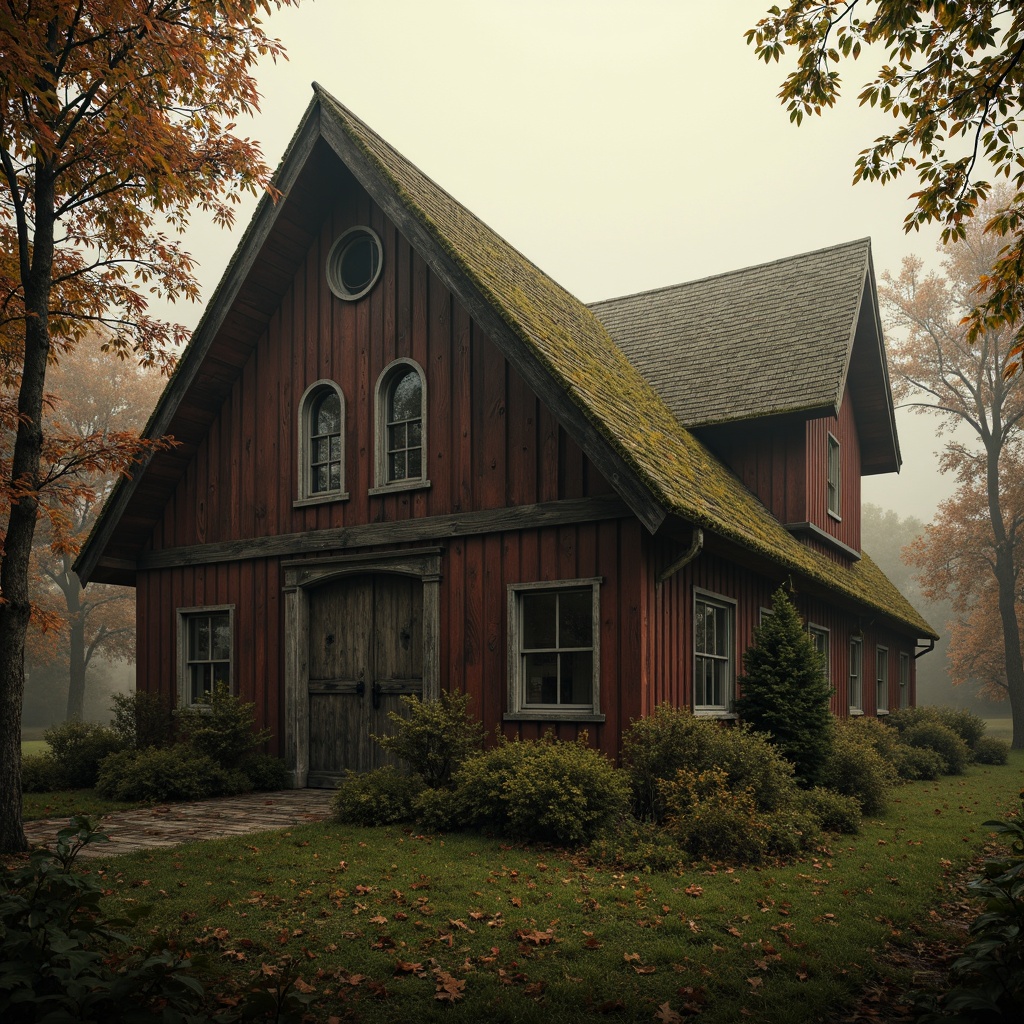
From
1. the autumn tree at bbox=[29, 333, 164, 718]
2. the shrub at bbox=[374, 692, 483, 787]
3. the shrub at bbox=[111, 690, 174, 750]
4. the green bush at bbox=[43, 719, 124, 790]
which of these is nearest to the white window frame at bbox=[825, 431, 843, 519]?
the shrub at bbox=[374, 692, 483, 787]

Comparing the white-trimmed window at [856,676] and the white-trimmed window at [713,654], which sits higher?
the white-trimmed window at [713,654]

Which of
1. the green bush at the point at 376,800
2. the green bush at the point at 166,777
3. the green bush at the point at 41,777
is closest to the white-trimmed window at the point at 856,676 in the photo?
the green bush at the point at 376,800

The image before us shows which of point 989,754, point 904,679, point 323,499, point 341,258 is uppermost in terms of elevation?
point 341,258

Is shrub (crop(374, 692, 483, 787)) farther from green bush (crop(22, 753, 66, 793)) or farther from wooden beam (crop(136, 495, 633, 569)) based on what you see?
green bush (crop(22, 753, 66, 793))

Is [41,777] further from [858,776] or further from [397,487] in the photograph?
[858,776]

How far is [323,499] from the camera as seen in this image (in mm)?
13672

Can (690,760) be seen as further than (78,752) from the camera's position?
No

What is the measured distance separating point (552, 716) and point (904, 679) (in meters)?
19.3

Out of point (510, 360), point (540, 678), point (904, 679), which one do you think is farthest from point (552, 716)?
point (904, 679)

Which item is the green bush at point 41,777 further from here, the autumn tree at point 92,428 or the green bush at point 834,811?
the autumn tree at point 92,428

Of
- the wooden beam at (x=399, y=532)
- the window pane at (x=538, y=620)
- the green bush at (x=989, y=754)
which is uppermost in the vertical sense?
the wooden beam at (x=399, y=532)

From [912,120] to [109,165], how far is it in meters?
7.98

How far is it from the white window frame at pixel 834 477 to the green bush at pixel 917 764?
449cm

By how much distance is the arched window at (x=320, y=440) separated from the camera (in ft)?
45.6
